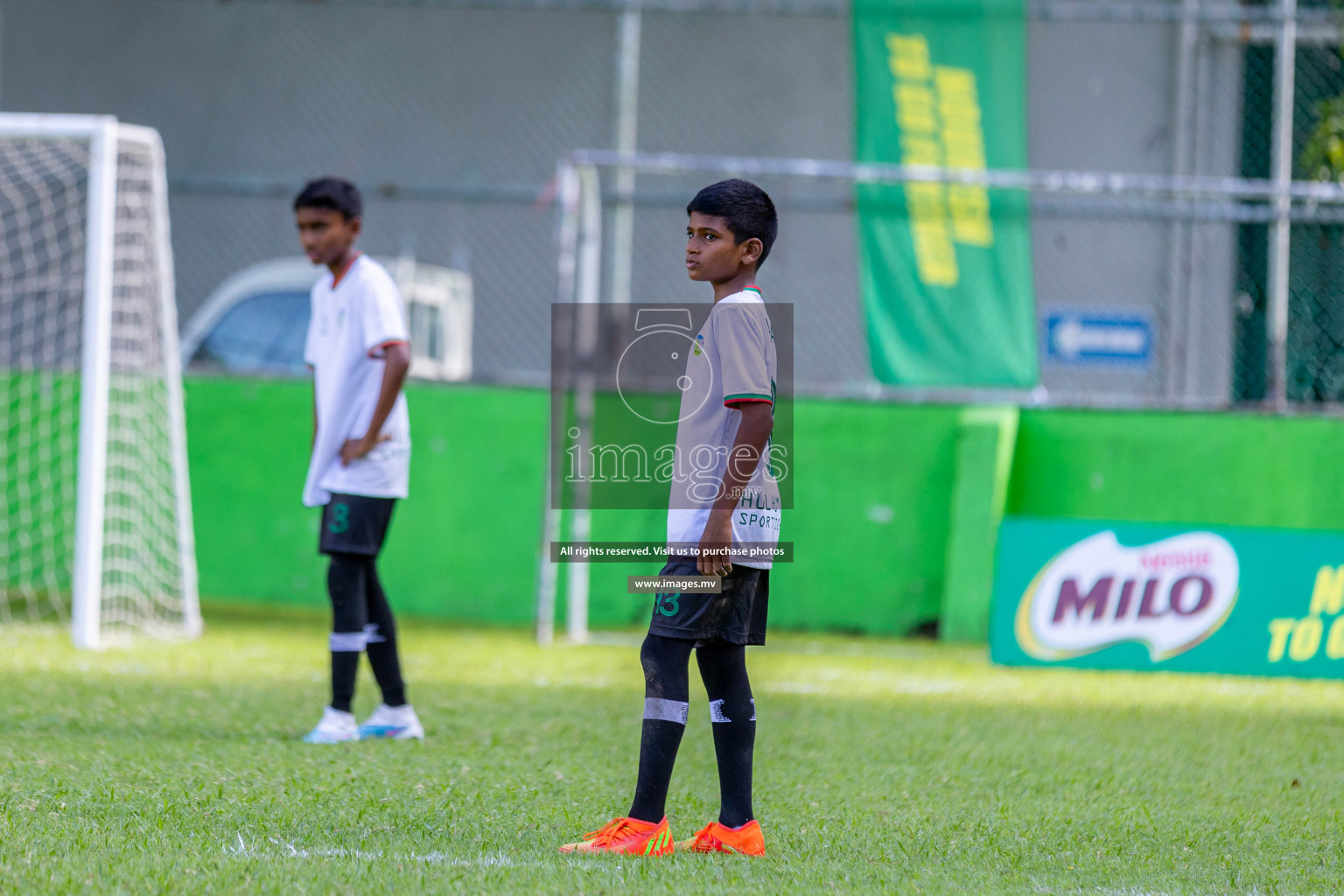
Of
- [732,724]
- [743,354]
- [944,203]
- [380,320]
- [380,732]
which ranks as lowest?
[380,732]

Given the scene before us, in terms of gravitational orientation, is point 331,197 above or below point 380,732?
above

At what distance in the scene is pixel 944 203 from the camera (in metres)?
8.30

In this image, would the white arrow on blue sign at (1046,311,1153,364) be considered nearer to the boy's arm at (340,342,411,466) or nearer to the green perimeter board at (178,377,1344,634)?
the green perimeter board at (178,377,1344,634)

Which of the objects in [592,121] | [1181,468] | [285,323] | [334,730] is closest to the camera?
[334,730]

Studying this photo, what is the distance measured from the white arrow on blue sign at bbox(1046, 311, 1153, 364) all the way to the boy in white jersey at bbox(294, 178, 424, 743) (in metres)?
6.59

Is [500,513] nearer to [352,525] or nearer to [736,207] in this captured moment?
[352,525]

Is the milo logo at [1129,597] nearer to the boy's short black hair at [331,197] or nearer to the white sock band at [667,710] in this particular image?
the boy's short black hair at [331,197]

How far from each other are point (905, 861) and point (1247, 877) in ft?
2.50

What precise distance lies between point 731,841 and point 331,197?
2618mm

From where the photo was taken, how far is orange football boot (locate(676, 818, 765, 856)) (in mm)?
3367

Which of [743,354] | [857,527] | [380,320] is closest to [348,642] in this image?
[380,320]

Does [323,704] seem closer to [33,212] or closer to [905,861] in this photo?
[905,861]

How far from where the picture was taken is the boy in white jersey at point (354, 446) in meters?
4.76

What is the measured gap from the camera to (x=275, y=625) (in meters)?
8.07
